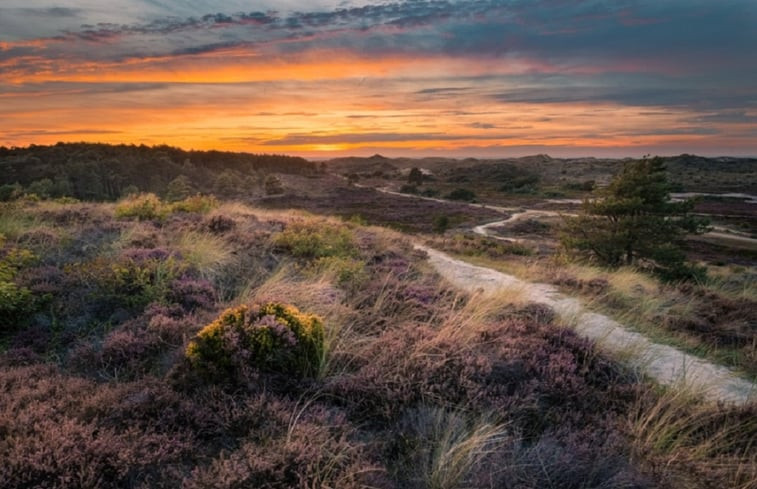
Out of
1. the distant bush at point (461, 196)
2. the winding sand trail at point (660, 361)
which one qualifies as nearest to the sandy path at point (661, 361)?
the winding sand trail at point (660, 361)

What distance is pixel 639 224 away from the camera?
23016 millimetres

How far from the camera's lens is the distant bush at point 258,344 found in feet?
15.5

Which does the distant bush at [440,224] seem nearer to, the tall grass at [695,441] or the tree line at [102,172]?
the tree line at [102,172]

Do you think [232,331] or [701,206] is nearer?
[232,331]

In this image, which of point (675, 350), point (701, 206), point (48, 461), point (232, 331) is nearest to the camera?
point (48, 461)

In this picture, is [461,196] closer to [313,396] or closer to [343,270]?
[343,270]

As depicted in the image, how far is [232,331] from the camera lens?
4.95 metres

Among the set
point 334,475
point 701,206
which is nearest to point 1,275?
point 334,475

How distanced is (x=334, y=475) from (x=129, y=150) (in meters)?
116

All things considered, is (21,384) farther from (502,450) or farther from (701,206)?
(701,206)

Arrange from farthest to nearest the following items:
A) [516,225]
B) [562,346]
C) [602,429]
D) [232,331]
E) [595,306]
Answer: [516,225] → [595,306] → [562,346] → [232,331] → [602,429]

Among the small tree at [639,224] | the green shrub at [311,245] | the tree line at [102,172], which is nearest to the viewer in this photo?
the green shrub at [311,245]

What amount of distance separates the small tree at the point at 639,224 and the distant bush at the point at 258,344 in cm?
2184

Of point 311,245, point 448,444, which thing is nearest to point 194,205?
point 311,245
